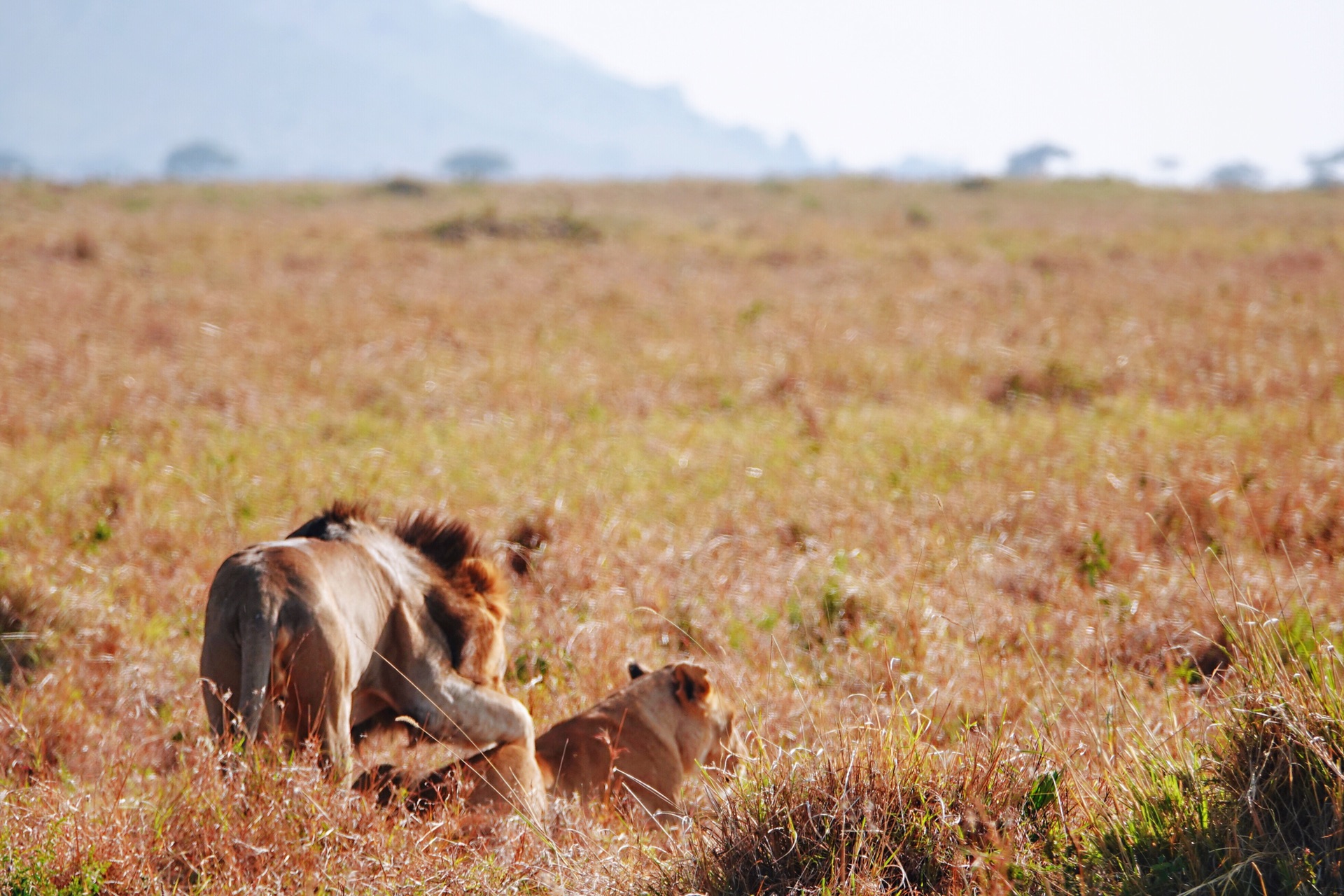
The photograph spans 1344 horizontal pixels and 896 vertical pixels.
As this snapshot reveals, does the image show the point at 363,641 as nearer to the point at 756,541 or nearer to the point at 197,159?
the point at 756,541

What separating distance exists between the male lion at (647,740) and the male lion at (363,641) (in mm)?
313

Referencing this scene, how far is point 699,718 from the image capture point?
4438 mm

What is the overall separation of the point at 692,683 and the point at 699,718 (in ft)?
0.55

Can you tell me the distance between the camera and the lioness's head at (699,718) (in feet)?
14.4

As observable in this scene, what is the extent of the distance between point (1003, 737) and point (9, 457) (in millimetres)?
7763

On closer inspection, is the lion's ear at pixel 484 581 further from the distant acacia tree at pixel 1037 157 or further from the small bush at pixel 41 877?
the distant acacia tree at pixel 1037 157

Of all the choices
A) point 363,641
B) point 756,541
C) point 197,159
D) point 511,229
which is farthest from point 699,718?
point 197,159

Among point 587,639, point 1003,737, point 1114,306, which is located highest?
point 1114,306

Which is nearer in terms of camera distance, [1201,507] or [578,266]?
[1201,507]

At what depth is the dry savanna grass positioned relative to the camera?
10.2ft

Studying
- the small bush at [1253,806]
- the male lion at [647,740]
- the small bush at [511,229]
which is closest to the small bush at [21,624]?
the male lion at [647,740]

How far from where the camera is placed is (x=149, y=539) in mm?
6551

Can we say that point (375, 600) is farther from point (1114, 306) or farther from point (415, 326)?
point (1114, 306)

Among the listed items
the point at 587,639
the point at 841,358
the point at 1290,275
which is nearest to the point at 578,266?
the point at 841,358
